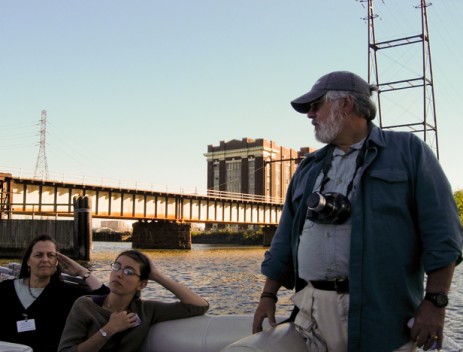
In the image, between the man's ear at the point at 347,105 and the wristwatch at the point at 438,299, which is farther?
the man's ear at the point at 347,105

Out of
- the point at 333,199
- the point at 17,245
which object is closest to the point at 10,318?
the point at 333,199

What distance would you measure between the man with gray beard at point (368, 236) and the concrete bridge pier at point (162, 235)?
44506mm

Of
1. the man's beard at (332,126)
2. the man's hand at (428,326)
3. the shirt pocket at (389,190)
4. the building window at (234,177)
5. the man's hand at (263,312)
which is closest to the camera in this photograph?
the man's hand at (428,326)

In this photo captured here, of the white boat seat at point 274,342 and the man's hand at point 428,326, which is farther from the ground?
the man's hand at point 428,326

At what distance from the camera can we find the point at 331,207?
2.58 m

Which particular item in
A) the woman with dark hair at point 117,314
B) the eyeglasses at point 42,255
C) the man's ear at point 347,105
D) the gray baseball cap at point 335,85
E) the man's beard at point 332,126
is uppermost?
the gray baseball cap at point 335,85

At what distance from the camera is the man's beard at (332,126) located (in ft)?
9.25

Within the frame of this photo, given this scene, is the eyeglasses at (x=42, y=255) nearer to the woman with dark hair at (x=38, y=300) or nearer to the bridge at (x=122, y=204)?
the woman with dark hair at (x=38, y=300)

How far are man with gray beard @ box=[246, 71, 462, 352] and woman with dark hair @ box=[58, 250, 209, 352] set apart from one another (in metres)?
1.45

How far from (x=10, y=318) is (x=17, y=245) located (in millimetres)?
26580

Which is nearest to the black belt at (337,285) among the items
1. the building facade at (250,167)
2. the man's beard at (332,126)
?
the man's beard at (332,126)

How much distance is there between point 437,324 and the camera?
2.38 metres

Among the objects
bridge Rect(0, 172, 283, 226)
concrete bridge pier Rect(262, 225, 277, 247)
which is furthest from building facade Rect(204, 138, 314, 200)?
bridge Rect(0, 172, 283, 226)

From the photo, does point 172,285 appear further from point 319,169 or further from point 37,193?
point 37,193
